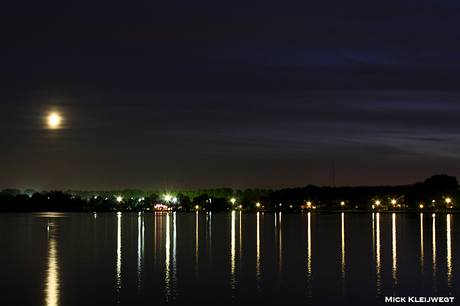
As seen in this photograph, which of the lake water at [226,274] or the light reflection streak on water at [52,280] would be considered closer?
the light reflection streak on water at [52,280]

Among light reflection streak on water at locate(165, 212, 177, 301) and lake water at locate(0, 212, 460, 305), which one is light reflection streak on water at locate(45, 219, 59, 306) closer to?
lake water at locate(0, 212, 460, 305)

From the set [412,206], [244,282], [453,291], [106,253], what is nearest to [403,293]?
[453,291]

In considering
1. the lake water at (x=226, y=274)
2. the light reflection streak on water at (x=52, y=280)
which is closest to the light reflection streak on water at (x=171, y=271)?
the lake water at (x=226, y=274)

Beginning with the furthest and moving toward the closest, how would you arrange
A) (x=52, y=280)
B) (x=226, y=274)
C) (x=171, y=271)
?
(x=171, y=271)
(x=226, y=274)
(x=52, y=280)

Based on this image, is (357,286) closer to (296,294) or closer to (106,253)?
(296,294)

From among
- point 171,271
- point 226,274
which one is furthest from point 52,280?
point 226,274

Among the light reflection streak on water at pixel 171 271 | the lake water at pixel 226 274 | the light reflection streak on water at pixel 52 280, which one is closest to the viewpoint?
the light reflection streak on water at pixel 52 280

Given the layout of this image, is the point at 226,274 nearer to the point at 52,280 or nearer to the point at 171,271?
the point at 171,271

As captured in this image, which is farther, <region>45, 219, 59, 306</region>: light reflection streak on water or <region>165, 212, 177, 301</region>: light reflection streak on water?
<region>165, 212, 177, 301</region>: light reflection streak on water

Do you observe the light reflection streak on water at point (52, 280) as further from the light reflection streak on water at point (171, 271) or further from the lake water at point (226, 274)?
the light reflection streak on water at point (171, 271)

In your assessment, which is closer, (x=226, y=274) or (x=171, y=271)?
(x=226, y=274)

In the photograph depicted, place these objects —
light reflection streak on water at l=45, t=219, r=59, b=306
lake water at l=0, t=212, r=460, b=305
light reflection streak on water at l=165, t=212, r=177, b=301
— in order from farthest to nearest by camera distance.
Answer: light reflection streak on water at l=165, t=212, r=177, b=301
lake water at l=0, t=212, r=460, b=305
light reflection streak on water at l=45, t=219, r=59, b=306

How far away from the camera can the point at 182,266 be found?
105 ft

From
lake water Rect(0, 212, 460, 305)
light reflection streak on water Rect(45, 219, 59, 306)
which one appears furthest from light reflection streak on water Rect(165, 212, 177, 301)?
light reflection streak on water Rect(45, 219, 59, 306)
